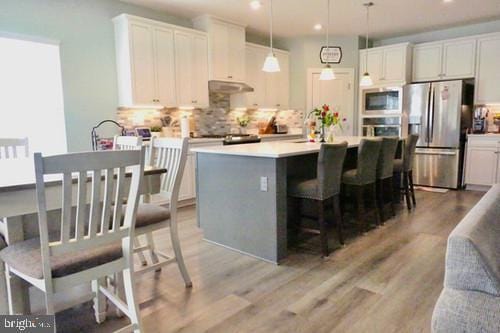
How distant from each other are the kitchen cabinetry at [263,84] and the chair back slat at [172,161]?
3540mm

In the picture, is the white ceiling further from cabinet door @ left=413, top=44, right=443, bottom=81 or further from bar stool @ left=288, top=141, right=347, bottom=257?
bar stool @ left=288, top=141, right=347, bottom=257

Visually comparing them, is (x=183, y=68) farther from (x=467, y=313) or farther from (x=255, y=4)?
(x=467, y=313)

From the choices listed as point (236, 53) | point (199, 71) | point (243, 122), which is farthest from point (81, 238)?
point (243, 122)

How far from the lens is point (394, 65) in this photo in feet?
19.8

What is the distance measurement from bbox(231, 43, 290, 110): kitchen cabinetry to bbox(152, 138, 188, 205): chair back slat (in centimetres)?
354

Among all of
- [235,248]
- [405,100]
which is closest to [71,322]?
[235,248]

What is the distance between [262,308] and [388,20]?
504 cm

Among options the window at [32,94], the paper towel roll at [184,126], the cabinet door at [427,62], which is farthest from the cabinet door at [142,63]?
the cabinet door at [427,62]

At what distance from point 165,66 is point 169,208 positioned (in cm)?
285

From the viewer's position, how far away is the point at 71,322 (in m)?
2.00

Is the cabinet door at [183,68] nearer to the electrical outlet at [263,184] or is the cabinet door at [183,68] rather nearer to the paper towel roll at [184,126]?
the paper towel roll at [184,126]

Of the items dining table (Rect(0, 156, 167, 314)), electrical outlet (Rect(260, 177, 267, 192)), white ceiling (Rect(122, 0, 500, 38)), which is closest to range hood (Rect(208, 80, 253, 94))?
white ceiling (Rect(122, 0, 500, 38))

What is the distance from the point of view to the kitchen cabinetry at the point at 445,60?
18.1 ft

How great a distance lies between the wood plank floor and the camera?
197 cm
